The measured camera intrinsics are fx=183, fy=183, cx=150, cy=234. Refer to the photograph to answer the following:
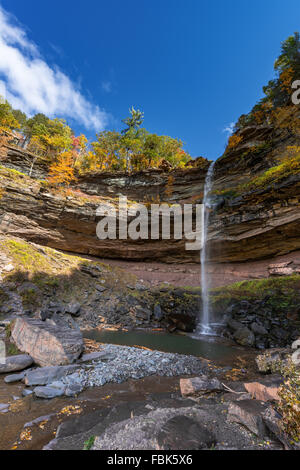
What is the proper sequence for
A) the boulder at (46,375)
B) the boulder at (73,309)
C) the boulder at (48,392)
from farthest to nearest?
the boulder at (73,309)
the boulder at (46,375)
the boulder at (48,392)

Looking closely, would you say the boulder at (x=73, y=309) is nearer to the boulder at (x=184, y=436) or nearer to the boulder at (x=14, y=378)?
the boulder at (x=14, y=378)

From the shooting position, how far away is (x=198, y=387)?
4.71 meters

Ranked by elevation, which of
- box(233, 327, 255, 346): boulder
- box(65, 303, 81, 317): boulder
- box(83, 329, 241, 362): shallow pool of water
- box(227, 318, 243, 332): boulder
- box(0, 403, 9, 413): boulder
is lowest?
box(83, 329, 241, 362): shallow pool of water

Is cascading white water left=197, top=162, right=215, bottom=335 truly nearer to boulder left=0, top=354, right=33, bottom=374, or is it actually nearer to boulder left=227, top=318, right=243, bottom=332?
boulder left=227, top=318, right=243, bottom=332

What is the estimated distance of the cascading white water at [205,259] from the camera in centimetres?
1505

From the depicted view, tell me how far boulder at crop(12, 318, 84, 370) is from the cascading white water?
10556mm

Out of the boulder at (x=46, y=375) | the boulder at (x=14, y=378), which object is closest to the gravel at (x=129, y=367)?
the boulder at (x=46, y=375)

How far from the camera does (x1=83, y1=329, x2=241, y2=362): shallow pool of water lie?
9.49m

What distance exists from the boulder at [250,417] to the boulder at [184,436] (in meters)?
0.65

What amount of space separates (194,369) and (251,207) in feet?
55.9

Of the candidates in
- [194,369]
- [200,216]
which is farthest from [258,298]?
[200,216]

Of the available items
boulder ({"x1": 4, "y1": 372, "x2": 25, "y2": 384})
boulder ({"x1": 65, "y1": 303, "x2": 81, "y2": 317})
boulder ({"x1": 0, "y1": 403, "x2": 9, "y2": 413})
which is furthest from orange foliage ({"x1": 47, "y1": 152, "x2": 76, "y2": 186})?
boulder ({"x1": 0, "y1": 403, "x2": 9, "y2": 413})

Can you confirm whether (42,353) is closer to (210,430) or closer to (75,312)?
(210,430)

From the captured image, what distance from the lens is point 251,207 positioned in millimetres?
19125
